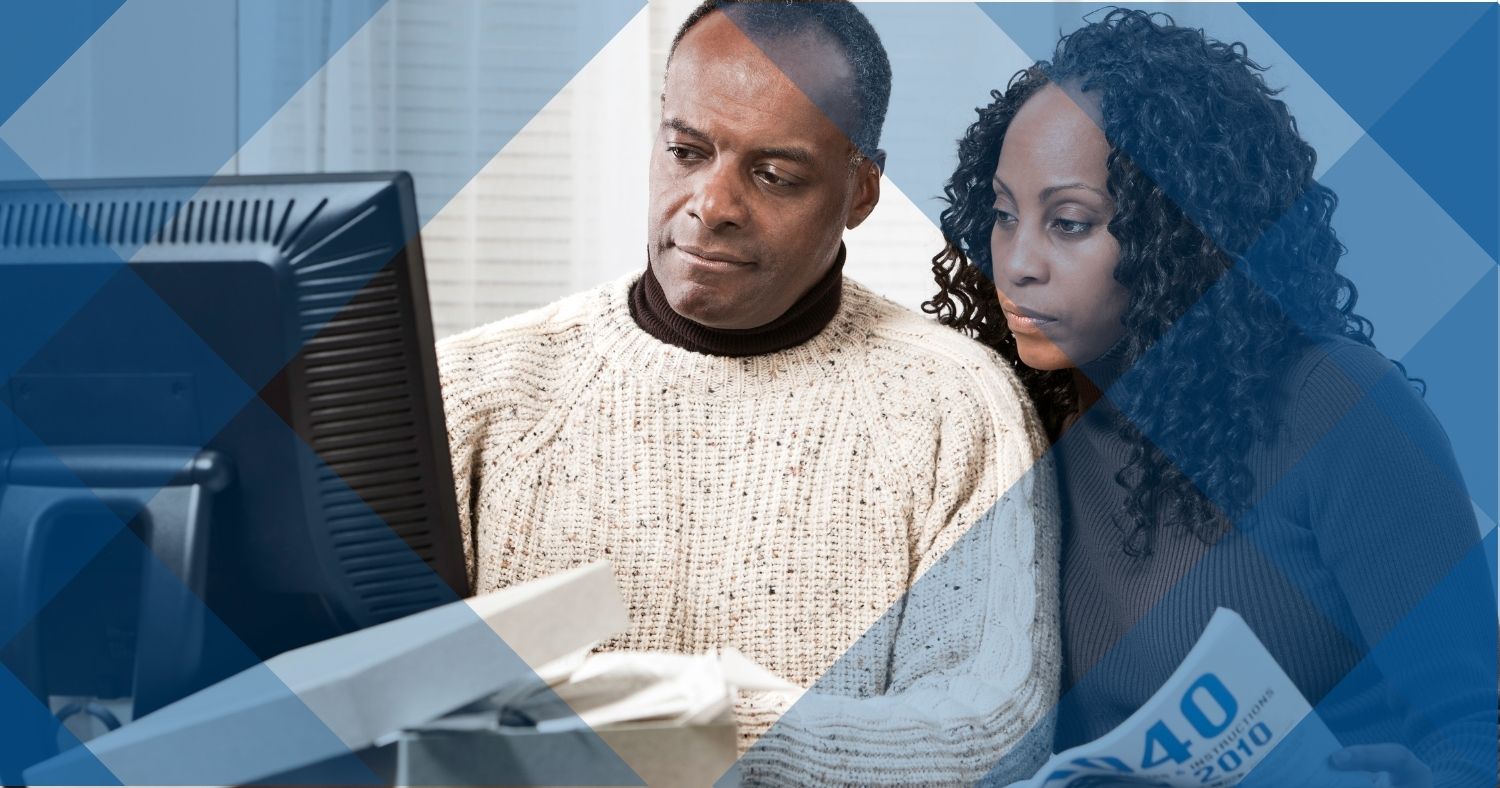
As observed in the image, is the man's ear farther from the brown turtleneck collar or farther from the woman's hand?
the woman's hand

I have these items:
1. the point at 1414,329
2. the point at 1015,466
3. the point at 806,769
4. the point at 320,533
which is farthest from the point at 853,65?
the point at 1414,329

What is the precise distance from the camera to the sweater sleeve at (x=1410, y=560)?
1.17 m

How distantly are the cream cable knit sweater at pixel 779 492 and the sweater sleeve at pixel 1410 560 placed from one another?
0.27 m

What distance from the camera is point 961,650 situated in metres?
1.27

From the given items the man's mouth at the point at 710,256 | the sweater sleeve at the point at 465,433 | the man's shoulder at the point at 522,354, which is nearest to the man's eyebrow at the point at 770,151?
the man's mouth at the point at 710,256

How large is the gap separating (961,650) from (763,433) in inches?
A: 11.4

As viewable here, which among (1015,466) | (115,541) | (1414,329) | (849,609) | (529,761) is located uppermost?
(1414,329)

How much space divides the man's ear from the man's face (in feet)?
0.23

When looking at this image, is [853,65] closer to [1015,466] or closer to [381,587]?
[1015,466]

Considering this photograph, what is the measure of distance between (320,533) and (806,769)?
0.47 metres

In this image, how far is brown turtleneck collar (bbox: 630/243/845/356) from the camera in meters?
1.43

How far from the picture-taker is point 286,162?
237 cm

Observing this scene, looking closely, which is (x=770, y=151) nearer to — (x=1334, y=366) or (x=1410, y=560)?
(x=1334, y=366)

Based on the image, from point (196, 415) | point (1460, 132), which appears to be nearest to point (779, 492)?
point (196, 415)
